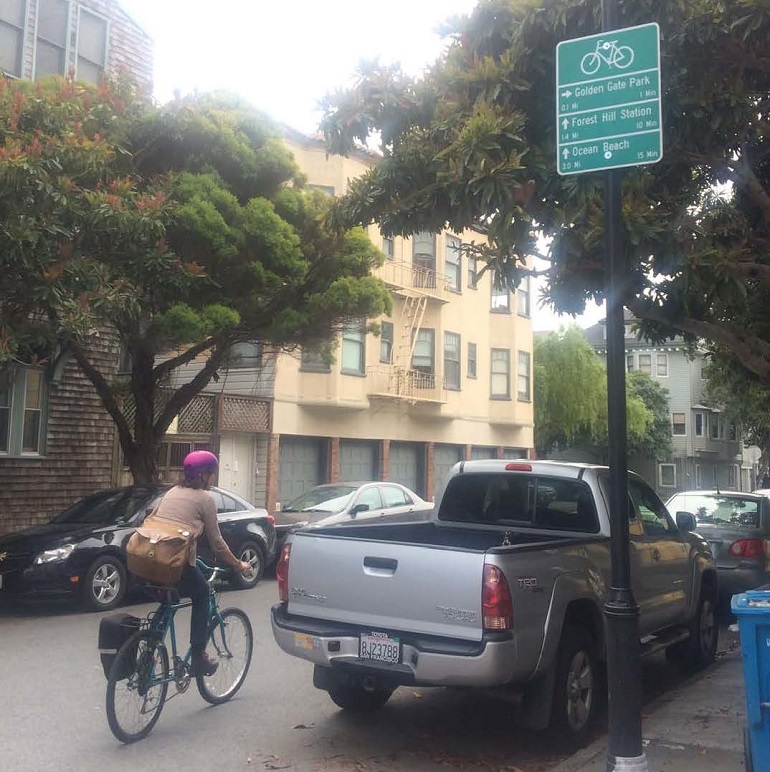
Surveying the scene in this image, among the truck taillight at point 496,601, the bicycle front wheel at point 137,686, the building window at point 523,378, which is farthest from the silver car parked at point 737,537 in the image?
the building window at point 523,378

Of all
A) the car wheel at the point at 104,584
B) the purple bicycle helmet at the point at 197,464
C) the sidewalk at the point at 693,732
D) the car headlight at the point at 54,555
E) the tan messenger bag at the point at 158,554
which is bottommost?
the sidewalk at the point at 693,732

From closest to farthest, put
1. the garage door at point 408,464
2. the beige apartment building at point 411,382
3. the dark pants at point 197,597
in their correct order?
1. the dark pants at point 197,597
2. the beige apartment building at point 411,382
3. the garage door at point 408,464

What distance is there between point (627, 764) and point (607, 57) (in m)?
4.01

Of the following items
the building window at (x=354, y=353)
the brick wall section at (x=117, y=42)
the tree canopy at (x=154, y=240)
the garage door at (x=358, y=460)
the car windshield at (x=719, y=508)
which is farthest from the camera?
the garage door at (x=358, y=460)

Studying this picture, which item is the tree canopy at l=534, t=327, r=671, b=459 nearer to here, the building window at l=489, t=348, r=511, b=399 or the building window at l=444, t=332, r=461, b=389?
the building window at l=489, t=348, r=511, b=399

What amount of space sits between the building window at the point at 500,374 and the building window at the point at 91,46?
1835 cm

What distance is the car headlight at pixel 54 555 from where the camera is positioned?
10906 millimetres

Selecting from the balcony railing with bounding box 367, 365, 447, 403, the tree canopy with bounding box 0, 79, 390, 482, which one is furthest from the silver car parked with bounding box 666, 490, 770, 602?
the balcony railing with bounding box 367, 365, 447, 403

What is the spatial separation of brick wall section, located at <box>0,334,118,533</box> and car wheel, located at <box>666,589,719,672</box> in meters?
12.3

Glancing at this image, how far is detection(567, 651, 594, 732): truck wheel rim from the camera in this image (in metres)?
6.08

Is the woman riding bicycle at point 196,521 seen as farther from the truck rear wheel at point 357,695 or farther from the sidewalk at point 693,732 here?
the sidewalk at point 693,732

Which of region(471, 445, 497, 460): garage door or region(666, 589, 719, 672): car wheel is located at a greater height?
region(471, 445, 497, 460): garage door

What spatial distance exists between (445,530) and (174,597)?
241 centimetres

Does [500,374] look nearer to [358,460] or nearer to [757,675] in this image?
[358,460]
